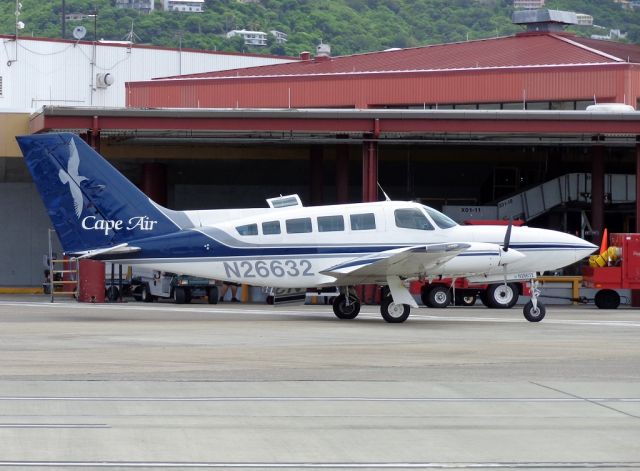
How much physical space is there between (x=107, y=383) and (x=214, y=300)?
71.7ft

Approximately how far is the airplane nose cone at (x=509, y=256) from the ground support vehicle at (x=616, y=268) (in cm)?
977

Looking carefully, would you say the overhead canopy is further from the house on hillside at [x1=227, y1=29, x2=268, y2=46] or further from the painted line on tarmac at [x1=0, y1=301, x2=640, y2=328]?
the house on hillside at [x1=227, y1=29, x2=268, y2=46]

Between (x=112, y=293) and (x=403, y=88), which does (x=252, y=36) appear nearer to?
(x=403, y=88)

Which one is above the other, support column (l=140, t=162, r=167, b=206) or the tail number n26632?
support column (l=140, t=162, r=167, b=206)

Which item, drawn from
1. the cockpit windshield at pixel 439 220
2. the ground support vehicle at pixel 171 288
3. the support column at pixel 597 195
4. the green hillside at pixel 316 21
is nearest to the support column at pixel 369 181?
the ground support vehicle at pixel 171 288

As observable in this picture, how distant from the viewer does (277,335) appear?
20484 millimetres

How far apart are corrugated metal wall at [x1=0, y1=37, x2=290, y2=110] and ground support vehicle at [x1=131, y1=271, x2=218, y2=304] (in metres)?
23.0

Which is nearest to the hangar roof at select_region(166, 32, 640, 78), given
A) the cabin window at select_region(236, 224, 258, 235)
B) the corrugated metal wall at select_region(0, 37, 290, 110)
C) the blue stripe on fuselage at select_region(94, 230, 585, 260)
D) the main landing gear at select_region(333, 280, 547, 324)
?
the corrugated metal wall at select_region(0, 37, 290, 110)

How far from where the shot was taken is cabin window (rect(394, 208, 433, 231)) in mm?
24000

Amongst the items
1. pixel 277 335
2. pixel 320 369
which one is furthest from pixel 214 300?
pixel 320 369

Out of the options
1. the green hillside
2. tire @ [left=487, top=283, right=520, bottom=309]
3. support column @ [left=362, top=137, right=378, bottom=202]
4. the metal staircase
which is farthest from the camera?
the green hillside

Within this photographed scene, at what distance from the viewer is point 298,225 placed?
2400cm

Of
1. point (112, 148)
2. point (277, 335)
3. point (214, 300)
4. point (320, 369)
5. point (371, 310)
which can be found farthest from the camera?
point (112, 148)

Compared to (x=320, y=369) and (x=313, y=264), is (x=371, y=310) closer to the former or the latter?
(x=313, y=264)
